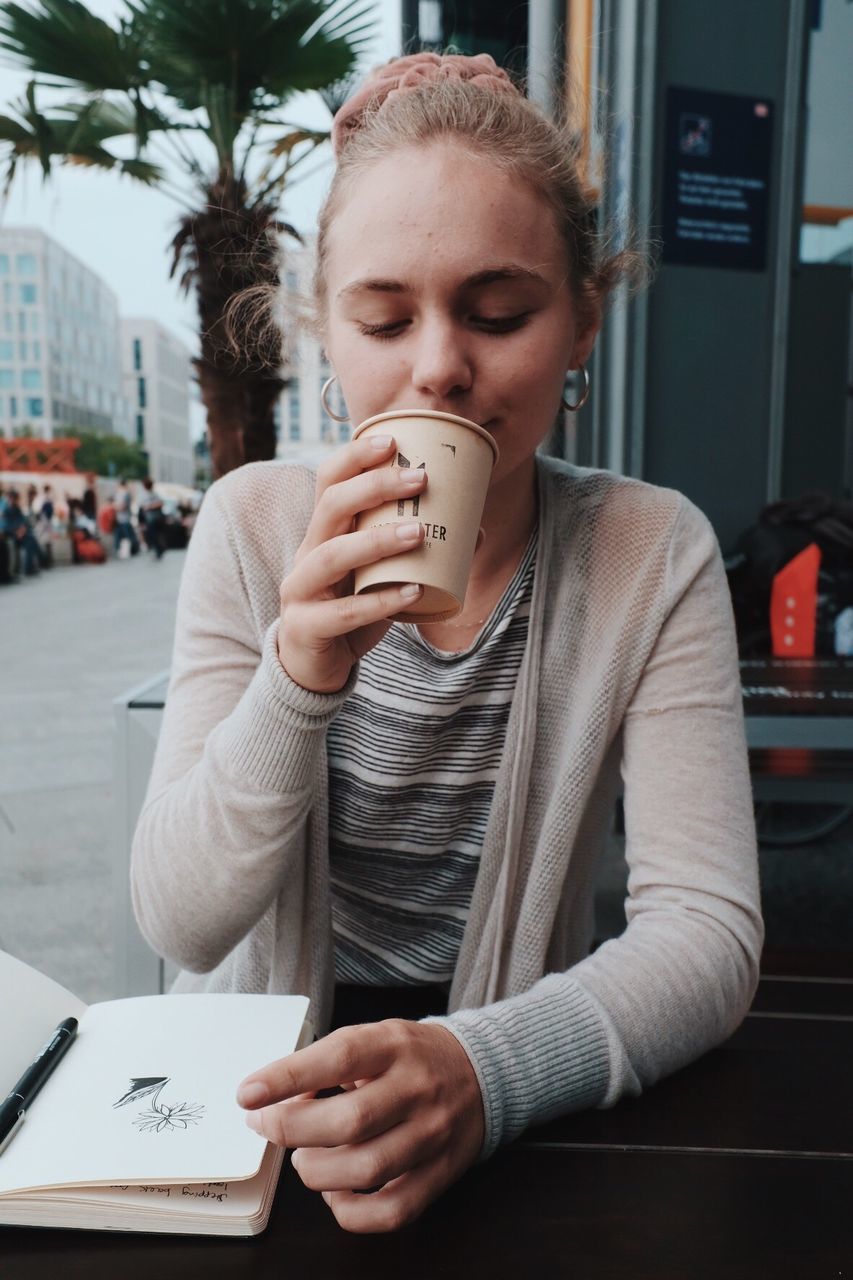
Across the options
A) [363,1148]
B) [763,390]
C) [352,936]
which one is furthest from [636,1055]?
[763,390]

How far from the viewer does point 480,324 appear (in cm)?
93

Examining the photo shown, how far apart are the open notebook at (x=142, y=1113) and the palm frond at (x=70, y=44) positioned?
4.00 meters

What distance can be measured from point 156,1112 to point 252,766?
287 millimetres

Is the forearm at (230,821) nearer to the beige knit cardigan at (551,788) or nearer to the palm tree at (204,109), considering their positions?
the beige knit cardigan at (551,788)

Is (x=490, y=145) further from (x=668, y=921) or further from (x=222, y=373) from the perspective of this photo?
(x=222, y=373)

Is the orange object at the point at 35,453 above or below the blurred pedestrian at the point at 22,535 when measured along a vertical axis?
above

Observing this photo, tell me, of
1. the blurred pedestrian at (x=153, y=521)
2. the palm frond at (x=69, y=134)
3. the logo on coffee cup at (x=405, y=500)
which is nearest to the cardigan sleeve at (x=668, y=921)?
the logo on coffee cup at (x=405, y=500)

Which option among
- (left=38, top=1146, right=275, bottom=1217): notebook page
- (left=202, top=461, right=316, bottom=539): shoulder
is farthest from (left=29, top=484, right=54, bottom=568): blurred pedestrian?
(left=38, top=1146, right=275, bottom=1217): notebook page

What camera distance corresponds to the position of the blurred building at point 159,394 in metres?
4.35

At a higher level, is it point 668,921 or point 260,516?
point 260,516

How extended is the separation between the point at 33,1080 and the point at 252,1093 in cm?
21

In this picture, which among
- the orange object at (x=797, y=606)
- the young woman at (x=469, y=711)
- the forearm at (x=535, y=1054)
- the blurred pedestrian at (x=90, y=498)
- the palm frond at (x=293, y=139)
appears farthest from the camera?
the blurred pedestrian at (x=90, y=498)

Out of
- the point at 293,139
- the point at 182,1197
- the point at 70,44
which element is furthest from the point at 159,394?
the point at 182,1197

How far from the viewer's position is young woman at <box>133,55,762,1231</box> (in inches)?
30.1
